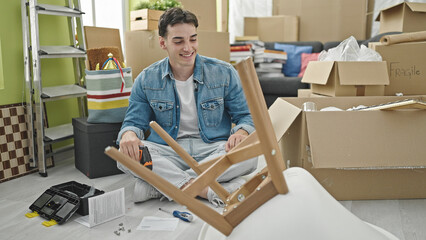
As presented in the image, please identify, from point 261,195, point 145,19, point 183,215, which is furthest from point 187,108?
point 145,19

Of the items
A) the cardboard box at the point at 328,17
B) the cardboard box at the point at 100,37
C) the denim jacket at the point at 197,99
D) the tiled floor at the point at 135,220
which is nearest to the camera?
the tiled floor at the point at 135,220

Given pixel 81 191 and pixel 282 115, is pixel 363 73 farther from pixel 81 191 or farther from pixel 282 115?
pixel 81 191

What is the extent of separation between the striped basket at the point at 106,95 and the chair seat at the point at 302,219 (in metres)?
1.42

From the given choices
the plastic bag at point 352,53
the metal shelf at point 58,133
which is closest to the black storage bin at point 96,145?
the metal shelf at point 58,133

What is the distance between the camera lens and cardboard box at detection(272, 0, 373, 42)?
4445 millimetres

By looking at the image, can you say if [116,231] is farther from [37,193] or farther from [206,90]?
[206,90]

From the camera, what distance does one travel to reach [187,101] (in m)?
1.95

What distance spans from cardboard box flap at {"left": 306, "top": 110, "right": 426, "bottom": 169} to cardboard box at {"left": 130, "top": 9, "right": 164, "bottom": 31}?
169 cm

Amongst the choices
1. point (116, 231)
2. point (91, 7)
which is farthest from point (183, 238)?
point (91, 7)

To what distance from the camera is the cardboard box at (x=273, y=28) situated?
4.57 metres

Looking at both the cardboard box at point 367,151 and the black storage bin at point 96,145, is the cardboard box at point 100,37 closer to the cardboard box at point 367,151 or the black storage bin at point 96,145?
the black storage bin at point 96,145

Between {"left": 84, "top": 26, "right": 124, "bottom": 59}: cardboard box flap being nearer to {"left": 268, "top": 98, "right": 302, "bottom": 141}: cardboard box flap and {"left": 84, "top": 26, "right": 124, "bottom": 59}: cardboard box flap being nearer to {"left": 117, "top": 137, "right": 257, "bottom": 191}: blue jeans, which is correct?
{"left": 117, "top": 137, "right": 257, "bottom": 191}: blue jeans

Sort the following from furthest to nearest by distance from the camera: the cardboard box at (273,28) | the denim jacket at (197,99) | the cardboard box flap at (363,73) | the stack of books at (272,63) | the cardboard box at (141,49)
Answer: the cardboard box at (273,28), the stack of books at (272,63), the cardboard box at (141,49), the cardboard box flap at (363,73), the denim jacket at (197,99)

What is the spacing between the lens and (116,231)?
4.81 ft
